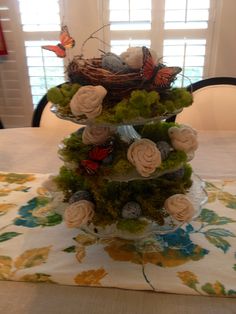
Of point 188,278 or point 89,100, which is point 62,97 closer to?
point 89,100

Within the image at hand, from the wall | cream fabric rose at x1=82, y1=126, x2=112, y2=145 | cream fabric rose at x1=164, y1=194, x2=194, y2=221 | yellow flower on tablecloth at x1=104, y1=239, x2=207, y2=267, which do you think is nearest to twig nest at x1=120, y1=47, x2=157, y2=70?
cream fabric rose at x1=82, y1=126, x2=112, y2=145

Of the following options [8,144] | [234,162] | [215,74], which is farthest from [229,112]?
[8,144]

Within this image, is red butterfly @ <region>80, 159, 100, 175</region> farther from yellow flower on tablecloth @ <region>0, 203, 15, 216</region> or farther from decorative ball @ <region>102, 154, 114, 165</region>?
yellow flower on tablecloth @ <region>0, 203, 15, 216</region>

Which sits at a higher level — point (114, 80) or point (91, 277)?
point (114, 80)

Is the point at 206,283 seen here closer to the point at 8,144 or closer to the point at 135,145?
the point at 135,145

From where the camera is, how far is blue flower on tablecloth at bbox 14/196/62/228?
2.24ft

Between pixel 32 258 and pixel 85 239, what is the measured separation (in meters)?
0.11

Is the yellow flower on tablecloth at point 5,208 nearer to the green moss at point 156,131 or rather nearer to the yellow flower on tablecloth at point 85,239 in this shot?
the yellow flower on tablecloth at point 85,239

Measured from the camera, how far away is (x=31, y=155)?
1.08m

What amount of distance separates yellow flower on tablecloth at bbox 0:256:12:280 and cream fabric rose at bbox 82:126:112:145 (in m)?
0.27

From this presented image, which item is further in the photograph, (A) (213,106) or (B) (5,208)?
(A) (213,106)

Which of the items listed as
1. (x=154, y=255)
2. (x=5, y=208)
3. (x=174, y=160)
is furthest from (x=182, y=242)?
(x=5, y=208)

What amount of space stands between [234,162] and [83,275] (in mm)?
656

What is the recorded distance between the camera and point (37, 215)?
2.35 feet
